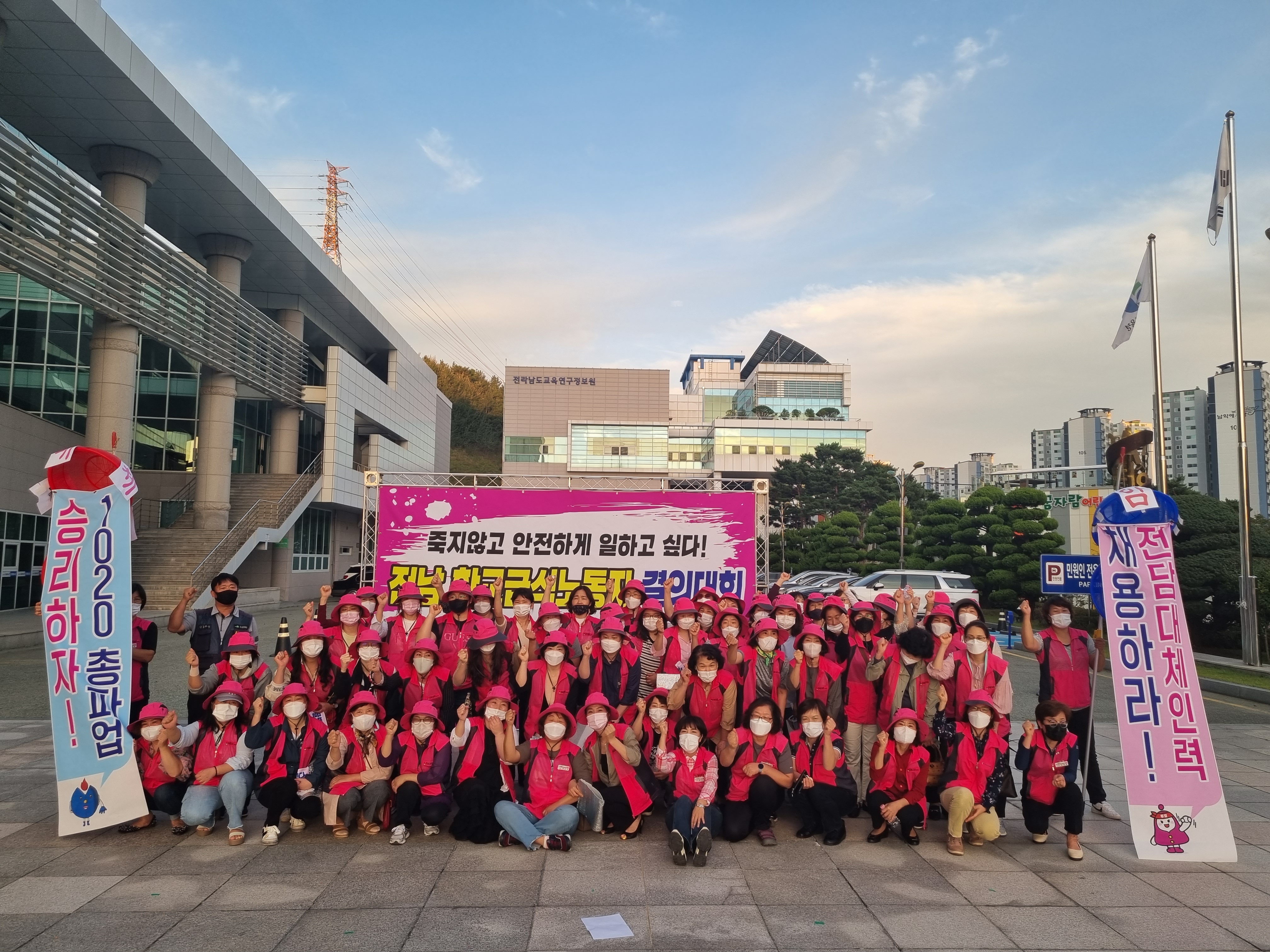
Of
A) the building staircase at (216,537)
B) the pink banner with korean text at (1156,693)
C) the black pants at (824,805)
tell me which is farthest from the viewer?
the building staircase at (216,537)

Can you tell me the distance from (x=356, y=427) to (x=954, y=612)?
113ft

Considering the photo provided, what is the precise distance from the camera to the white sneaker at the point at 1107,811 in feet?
22.0

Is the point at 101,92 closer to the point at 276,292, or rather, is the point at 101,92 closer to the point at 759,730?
the point at 276,292

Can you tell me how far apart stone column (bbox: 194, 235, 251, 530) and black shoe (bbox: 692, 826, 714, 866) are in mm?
26093

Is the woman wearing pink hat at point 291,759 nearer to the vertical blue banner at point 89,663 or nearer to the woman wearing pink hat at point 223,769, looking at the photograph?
the woman wearing pink hat at point 223,769

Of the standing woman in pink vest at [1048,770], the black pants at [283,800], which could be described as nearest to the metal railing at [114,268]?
the black pants at [283,800]

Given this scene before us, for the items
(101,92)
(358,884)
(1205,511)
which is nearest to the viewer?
(358,884)

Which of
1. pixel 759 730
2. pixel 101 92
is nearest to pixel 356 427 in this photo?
pixel 101 92

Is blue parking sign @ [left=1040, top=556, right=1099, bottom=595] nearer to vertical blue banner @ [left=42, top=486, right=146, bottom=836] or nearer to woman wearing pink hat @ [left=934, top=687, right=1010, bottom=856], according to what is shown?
woman wearing pink hat @ [left=934, top=687, right=1010, bottom=856]

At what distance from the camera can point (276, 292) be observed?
32062mm

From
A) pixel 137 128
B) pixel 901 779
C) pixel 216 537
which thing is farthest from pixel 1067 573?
pixel 216 537

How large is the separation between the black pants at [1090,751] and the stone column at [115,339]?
884 inches

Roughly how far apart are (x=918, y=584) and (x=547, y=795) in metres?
17.7

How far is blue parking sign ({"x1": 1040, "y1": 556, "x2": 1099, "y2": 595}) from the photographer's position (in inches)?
332
